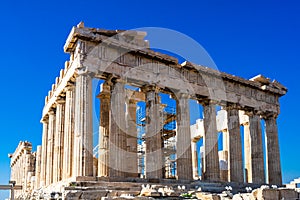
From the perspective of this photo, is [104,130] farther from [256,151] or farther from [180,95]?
[256,151]

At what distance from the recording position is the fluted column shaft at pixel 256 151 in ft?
98.6

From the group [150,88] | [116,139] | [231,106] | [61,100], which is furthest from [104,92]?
[231,106]

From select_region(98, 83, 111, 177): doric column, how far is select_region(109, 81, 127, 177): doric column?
118 centimetres

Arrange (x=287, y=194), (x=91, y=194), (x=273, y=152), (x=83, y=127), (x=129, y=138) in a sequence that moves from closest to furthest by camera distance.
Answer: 1. (x=287, y=194)
2. (x=91, y=194)
3. (x=83, y=127)
4. (x=129, y=138)
5. (x=273, y=152)

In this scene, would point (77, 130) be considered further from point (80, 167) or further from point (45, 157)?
point (45, 157)

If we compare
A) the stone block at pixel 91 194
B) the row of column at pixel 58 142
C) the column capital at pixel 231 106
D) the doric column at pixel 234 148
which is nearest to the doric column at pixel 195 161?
the doric column at pixel 234 148

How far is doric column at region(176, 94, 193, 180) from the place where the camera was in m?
25.9

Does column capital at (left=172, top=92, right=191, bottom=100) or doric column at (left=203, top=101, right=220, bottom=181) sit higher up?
column capital at (left=172, top=92, right=191, bottom=100)

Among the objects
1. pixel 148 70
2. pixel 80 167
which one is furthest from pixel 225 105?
pixel 80 167

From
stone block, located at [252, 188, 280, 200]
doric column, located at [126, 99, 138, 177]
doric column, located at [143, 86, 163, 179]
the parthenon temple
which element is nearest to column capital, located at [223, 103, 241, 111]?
the parthenon temple

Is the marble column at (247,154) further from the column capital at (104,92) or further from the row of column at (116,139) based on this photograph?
the column capital at (104,92)

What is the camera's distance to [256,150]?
101ft

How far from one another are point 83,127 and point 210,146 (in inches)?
374

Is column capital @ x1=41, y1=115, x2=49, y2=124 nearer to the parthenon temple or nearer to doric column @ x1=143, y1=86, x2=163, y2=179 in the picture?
the parthenon temple
